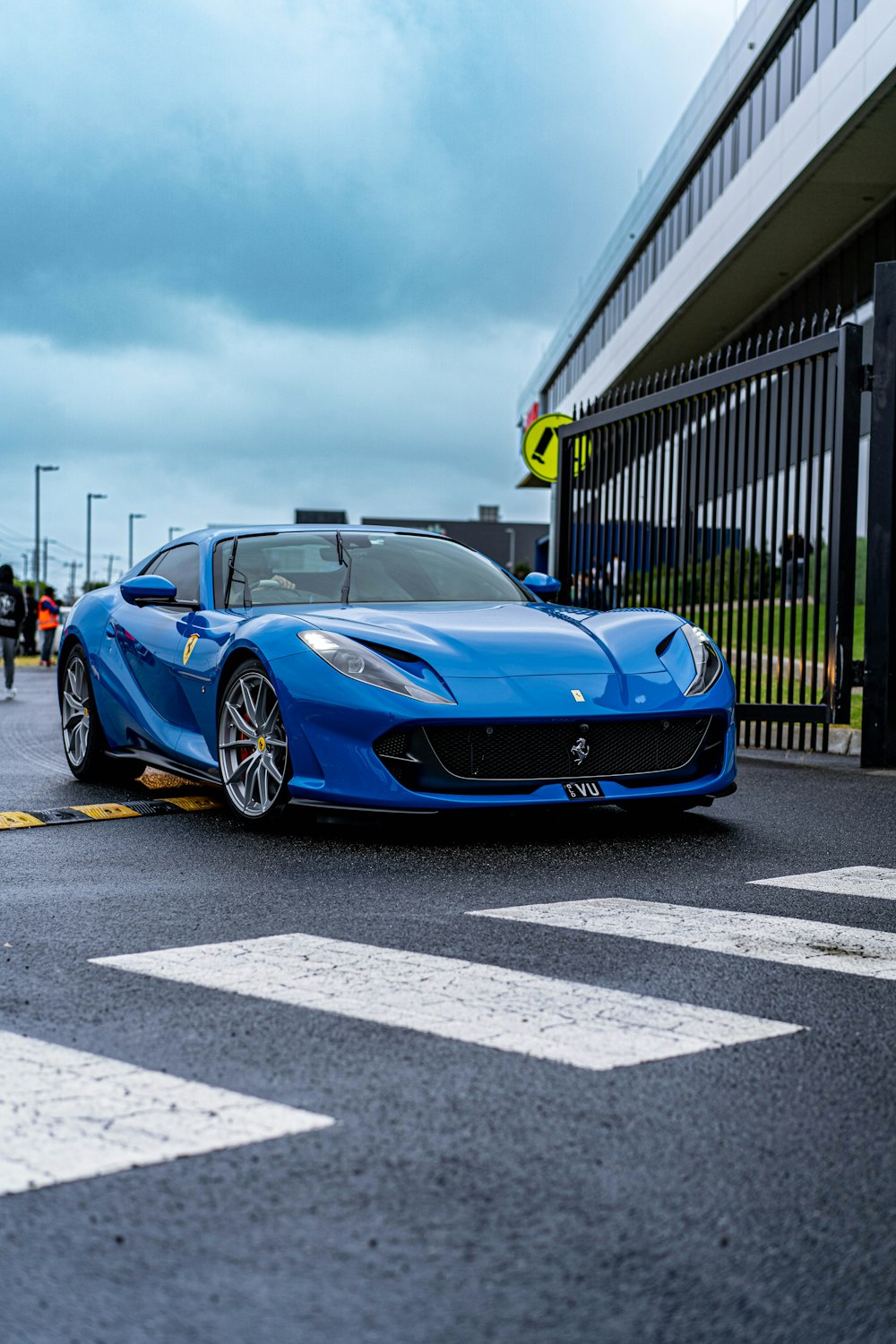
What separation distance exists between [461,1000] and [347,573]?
3779mm

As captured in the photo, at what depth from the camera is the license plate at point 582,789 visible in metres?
5.68

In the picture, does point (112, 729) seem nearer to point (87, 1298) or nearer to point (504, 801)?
point (504, 801)

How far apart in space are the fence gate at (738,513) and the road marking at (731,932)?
17.3 feet

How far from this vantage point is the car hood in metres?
5.82

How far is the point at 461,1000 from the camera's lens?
3.39 metres

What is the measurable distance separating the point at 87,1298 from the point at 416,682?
3.78m

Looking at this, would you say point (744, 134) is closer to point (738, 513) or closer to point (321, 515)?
point (738, 513)

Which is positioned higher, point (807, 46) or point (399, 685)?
point (807, 46)

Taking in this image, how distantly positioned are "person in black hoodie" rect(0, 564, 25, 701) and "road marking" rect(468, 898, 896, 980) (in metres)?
13.9

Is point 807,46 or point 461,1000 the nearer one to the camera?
point 461,1000

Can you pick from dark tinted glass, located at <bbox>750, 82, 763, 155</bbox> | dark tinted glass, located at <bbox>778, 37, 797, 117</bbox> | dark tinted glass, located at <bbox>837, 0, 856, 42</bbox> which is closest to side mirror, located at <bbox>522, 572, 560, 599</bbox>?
dark tinted glass, located at <bbox>837, 0, 856, 42</bbox>

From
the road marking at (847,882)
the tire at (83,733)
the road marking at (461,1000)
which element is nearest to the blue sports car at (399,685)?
the tire at (83,733)

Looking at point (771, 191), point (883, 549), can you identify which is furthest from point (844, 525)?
point (771, 191)

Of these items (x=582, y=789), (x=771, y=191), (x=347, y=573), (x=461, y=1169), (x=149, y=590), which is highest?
(x=771, y=191)
